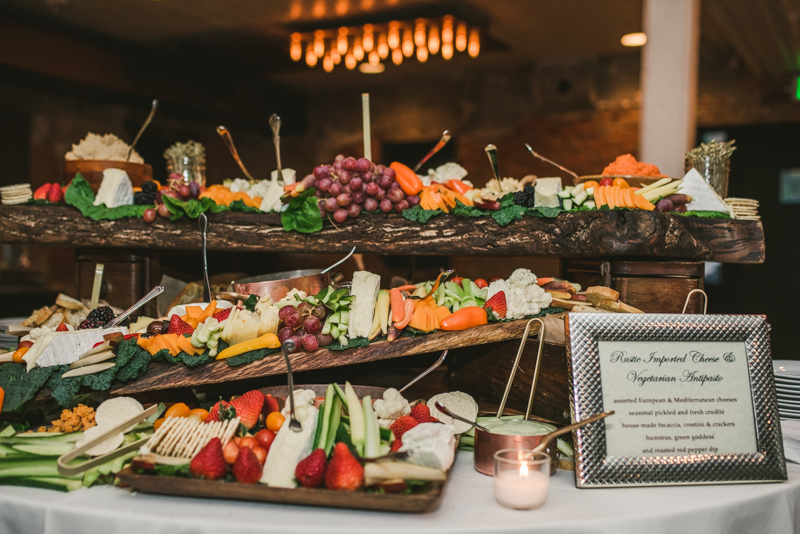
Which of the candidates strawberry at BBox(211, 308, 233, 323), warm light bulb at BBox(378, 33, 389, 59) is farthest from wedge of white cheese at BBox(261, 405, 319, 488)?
warm light bulb at BBox(378, 33, 389, 59)

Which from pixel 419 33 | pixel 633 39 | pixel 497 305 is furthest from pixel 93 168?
pixel 633 39

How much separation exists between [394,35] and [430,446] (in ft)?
14.5

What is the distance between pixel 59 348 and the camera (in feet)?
5.33

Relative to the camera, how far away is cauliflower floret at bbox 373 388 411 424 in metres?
1.41

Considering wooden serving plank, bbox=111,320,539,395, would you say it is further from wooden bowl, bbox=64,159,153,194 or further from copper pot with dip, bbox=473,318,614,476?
wooden bowl, bbox=64,159,153,194

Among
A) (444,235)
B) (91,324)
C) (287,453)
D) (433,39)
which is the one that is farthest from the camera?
(433,39)

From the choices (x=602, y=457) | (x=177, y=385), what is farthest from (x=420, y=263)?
(x=602, y=457)

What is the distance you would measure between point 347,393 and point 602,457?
596 mm

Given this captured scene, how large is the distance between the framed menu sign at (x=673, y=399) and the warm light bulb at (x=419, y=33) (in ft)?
13.4

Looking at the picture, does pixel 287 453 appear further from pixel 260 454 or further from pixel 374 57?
pixel 374 57

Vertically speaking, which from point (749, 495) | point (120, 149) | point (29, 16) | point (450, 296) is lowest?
point (749, 495)

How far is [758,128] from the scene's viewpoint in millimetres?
5324

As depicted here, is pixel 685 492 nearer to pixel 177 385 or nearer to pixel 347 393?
pixel 347 393

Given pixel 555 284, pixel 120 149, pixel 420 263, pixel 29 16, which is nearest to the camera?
pixel 555 284
